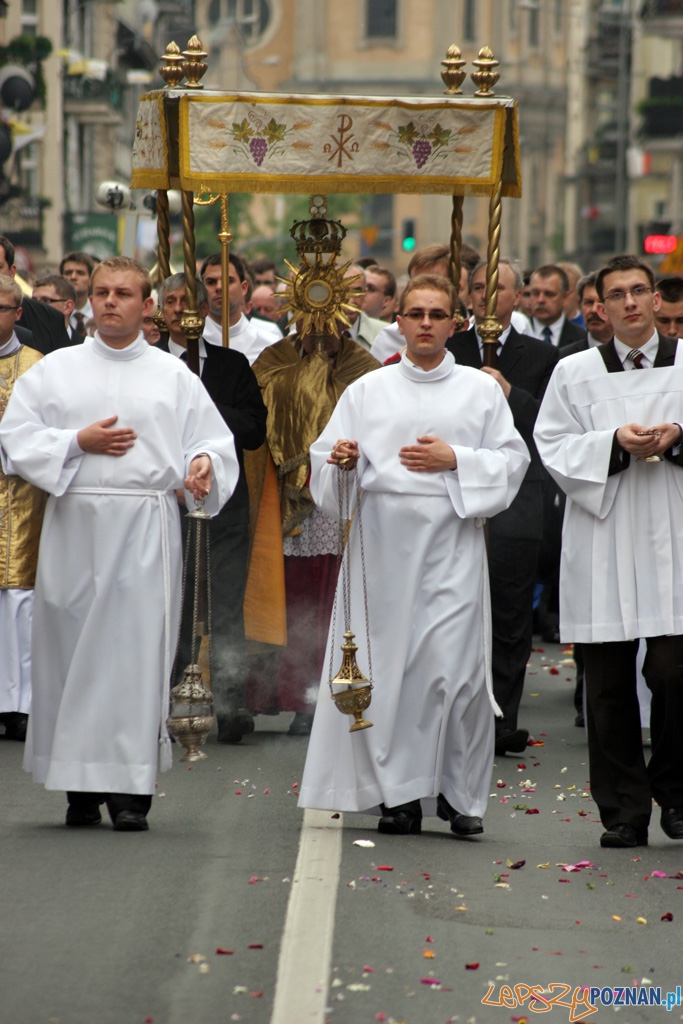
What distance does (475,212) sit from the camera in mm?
77000

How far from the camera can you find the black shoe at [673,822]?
7.29 metres

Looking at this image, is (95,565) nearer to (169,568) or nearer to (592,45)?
(169,568)

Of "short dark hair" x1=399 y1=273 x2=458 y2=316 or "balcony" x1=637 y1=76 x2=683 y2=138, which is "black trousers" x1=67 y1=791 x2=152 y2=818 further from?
"balcony" x1=637 y1=76 x2=683 y2=138

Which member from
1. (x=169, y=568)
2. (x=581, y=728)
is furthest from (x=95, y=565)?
(x=581, y=728)

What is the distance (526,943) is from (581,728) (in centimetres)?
436

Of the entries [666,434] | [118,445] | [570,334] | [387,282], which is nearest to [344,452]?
[118,445]

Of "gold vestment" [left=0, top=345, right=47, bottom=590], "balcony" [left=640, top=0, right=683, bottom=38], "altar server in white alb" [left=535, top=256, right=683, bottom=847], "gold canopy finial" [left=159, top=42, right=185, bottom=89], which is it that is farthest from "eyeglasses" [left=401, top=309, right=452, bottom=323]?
"balcony" [left=640, top=0, right=683, bottom=38]

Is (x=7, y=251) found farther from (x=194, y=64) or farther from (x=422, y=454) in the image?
(x=422, y=454)

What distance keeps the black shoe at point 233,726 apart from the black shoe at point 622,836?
8.38 feet

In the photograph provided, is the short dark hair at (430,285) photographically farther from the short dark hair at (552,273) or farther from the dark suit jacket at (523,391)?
the short dark hair at (552,273)

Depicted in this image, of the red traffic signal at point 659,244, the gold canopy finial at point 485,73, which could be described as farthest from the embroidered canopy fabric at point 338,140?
the red traffic signal at point 659,244

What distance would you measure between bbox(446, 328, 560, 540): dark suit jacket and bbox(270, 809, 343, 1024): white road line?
8.51 feet

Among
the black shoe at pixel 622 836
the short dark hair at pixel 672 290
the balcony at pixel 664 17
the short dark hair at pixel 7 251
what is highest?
the balcony at pixel 664 17

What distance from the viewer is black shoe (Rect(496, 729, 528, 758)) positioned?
9164 millimetres
